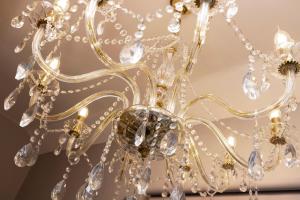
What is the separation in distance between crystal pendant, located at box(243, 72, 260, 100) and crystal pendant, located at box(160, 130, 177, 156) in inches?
7.7

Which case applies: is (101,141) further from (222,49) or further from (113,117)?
(113,117)

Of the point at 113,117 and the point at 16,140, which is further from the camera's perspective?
the point at 16,140

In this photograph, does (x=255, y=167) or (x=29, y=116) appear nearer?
(x=255, y=167)

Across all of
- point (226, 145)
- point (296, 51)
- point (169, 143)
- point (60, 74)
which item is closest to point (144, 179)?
point (169, 143)

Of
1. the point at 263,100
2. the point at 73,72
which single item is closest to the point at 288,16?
the point at 263,100

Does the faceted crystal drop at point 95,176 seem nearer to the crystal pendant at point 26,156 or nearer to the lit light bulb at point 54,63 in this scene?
the crystal pendant at point 26,156

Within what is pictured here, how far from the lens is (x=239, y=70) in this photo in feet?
5.53

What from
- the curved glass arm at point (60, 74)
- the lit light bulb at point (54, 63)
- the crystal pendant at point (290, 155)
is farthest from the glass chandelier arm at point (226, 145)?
the lit light bulb at point (54, 63)

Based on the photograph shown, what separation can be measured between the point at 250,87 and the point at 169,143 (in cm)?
22

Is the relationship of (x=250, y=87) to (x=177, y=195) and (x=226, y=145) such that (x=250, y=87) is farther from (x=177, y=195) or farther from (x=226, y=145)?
(x=177, y=195)

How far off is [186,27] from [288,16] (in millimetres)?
381

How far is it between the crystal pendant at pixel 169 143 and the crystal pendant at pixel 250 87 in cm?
20

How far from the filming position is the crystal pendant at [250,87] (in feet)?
2.84

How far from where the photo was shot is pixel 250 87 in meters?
0.87
